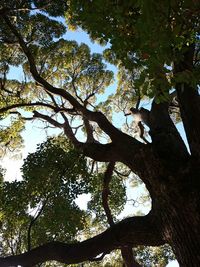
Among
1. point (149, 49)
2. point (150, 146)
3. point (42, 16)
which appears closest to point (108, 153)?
point (150, 146)

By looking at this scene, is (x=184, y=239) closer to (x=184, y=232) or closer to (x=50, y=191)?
(x=184, y=232)

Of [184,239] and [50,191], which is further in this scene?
[50,191]

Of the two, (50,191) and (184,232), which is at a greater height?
(50,191)

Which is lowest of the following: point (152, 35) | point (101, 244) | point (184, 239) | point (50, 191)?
point (184, 239)

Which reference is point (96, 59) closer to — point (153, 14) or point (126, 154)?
point (126, 154)

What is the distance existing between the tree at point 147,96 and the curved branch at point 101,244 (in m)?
0.02

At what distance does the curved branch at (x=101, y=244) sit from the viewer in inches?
197

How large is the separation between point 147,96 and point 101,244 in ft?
10.7

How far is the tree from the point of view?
2566 millimetres

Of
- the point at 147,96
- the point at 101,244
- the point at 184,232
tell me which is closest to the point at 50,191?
the point at 101,244

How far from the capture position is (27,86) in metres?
11.5

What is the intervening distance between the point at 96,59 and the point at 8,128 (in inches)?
153

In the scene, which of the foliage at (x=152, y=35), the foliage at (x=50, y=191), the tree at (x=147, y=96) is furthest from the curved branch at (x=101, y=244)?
the foliage at (x=152, y=35)

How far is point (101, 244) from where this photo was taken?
536 centimetres
